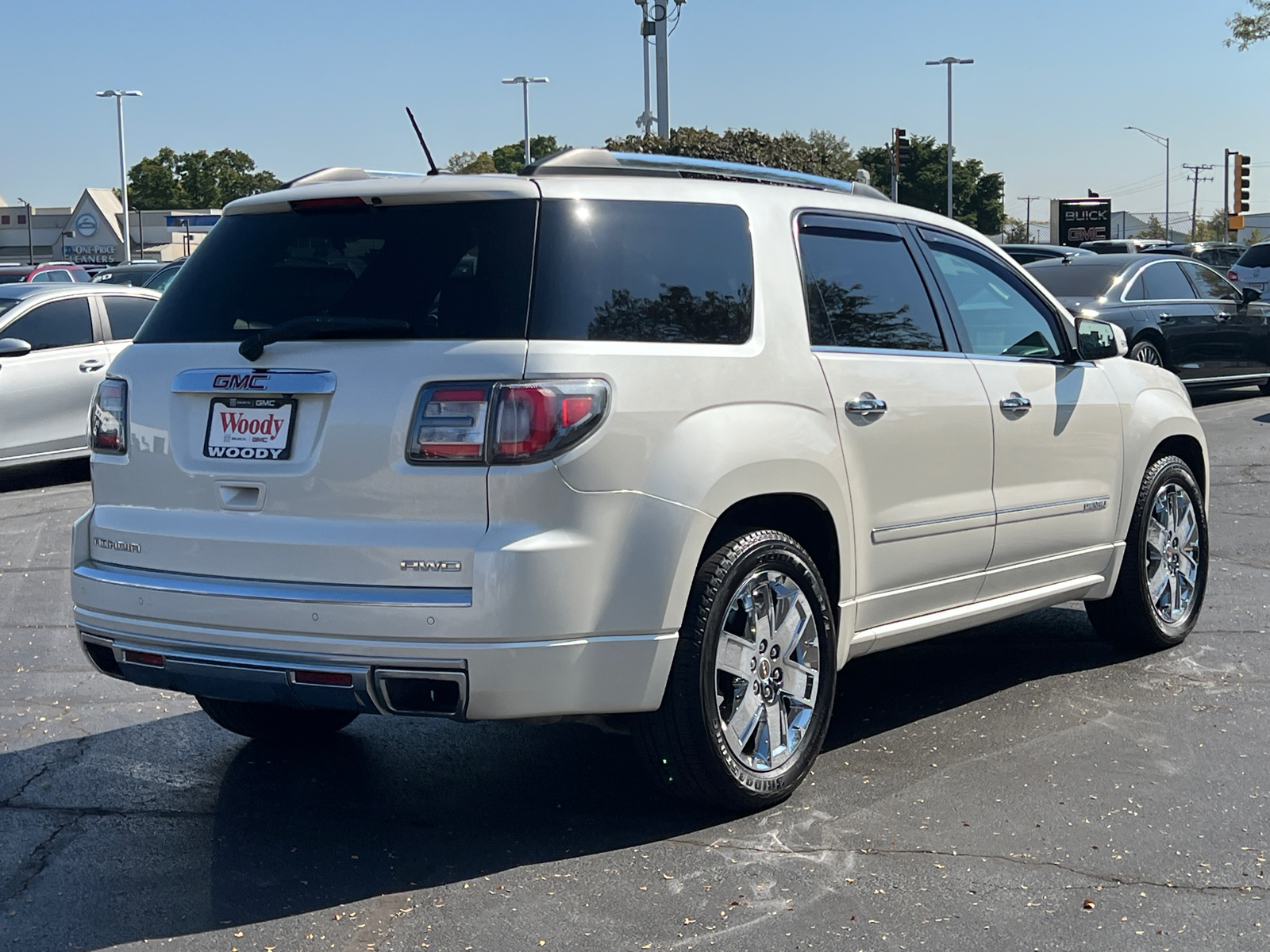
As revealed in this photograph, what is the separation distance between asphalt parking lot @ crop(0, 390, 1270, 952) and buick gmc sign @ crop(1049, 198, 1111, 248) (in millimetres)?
50406

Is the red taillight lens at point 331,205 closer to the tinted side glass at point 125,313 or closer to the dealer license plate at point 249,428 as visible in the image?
the dealer license plate at point 249,428

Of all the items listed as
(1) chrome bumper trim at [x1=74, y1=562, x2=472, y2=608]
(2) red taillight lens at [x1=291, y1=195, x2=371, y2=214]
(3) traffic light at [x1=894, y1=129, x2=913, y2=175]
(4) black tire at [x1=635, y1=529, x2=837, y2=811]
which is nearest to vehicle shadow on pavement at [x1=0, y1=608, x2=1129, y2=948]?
(4) black tire at [x1=635, y1=529, x2=837, y2=811]

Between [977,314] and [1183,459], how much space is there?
5.86 ft

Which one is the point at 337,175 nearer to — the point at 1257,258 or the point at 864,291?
the point at 864,291

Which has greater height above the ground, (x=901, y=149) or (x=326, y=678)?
(x=901, y=149)

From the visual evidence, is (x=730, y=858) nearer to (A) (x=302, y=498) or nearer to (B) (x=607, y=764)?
(B) (x=607, y=764)

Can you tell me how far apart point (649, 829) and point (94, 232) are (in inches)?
3331

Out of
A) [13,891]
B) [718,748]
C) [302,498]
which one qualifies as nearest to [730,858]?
[718,748]

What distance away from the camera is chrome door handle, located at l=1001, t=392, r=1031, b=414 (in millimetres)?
5359

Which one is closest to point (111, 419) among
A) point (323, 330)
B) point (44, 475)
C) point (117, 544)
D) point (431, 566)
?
point (117, 544)

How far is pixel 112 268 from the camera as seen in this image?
2595cm

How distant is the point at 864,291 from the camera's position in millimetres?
4953

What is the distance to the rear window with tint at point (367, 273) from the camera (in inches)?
155

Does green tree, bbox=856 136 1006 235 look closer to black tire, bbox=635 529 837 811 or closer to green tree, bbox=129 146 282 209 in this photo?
green tree, bbox=129 146 282 209
